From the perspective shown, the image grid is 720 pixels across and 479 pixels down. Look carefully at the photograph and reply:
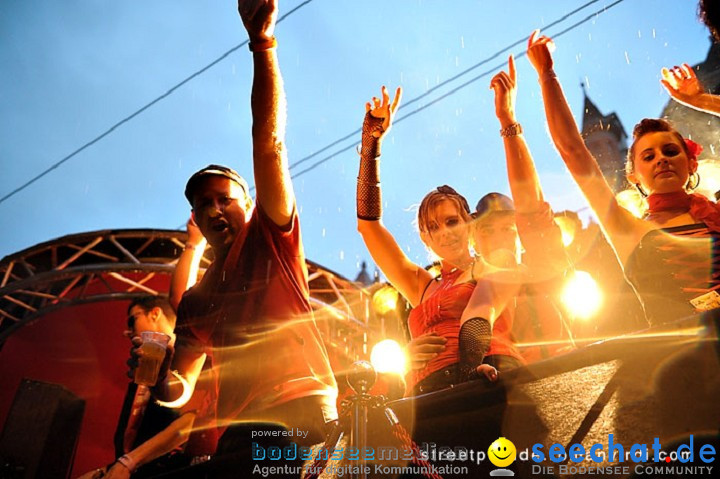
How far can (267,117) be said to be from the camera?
2.19 metres

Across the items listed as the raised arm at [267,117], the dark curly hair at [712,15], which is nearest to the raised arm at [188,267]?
the raised arm at [267,117]

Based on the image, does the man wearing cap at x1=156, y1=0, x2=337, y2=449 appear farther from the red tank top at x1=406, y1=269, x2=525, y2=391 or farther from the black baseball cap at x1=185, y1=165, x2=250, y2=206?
the red tank top at x1=406, y1=269, x2=525, y2=391

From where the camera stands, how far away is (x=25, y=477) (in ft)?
30.0

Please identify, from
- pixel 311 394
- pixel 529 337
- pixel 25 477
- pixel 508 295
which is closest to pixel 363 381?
pixel 311 394

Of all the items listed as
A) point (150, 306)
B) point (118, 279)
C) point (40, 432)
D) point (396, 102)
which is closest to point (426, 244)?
point (396, 102)

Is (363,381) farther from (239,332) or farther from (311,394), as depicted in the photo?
(239,332)

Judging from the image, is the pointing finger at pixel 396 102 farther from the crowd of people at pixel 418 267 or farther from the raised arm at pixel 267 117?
the raised arm at pixel 267 117

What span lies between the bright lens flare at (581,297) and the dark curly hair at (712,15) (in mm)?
1824

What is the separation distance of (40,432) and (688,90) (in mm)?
10798

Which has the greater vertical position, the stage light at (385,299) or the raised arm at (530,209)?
the stage light at (385,299)

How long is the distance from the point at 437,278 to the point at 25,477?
898cm

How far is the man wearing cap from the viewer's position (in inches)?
79.4

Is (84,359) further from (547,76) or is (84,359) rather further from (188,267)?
(547,76)

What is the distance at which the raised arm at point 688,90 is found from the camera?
3027mm
